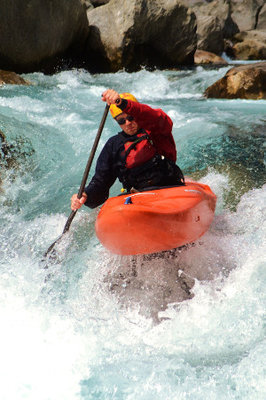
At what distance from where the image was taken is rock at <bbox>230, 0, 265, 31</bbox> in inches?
865

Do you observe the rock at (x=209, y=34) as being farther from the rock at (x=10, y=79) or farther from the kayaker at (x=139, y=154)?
the kayaker at (x=139, y=154)

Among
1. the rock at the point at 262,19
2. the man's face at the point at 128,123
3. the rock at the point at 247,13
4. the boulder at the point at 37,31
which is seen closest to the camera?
the man's face at the point at 128,123

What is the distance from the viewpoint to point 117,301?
9.36ft

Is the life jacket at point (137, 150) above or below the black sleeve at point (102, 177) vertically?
above

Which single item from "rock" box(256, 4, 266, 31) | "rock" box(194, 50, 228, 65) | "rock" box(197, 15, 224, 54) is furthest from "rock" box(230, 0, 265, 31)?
"rock" box(194, 50, 228, 65)

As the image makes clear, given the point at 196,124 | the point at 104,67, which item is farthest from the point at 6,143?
the point at 104,67

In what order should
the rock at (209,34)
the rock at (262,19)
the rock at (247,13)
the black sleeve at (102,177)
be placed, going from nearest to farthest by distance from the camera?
the black sleeve at (102,177) → the rock at (209,34) → the rock at (262,19) → the rock at (247,13)

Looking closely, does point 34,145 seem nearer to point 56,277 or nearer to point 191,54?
point 56,277

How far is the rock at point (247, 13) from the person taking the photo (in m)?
22.0

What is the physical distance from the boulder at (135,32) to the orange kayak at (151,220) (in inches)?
357

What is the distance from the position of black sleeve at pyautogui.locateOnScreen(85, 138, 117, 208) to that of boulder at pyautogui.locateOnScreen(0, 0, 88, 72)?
22.6 feet

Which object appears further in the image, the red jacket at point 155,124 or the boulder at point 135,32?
the boulder at point 135,32

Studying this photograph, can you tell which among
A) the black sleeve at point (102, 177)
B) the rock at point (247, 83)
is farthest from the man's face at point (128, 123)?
the rock at point (247, 83)

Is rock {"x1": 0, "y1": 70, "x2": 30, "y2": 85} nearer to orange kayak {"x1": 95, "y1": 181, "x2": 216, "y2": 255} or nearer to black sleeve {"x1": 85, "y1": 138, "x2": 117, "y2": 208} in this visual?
black sleeve {"x1": 85, "y1": 138, "x2": 117, "y2": 208}
